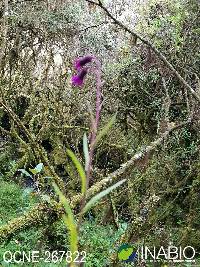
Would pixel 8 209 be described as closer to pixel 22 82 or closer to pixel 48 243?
pixel 48 243

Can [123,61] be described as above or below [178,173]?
above

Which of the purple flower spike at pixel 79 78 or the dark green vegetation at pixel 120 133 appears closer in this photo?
the purple flower spike at pixel 79 78

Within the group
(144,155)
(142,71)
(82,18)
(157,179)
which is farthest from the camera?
(82,18)

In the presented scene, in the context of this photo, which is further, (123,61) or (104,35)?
(104,35)

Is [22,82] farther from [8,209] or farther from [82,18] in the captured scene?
[82,18]

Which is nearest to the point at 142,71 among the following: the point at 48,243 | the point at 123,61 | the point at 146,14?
the point at 123,61

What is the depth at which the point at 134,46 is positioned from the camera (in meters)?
9.08

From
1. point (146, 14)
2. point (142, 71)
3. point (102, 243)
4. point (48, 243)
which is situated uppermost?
point (146, 14)

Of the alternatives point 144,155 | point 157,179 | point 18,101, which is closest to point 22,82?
point 18,101

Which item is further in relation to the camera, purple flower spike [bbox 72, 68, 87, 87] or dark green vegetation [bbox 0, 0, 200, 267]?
dark green vegetation [bbox 0, 0, 200, 267]

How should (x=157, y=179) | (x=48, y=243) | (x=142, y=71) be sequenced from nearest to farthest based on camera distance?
(x=48, y=243)
(x=157, y=179)
(x=142, y=71)

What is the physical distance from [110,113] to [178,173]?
7.29 ft

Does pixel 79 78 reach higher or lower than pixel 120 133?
higher

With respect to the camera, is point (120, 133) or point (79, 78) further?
point (120, 133)
